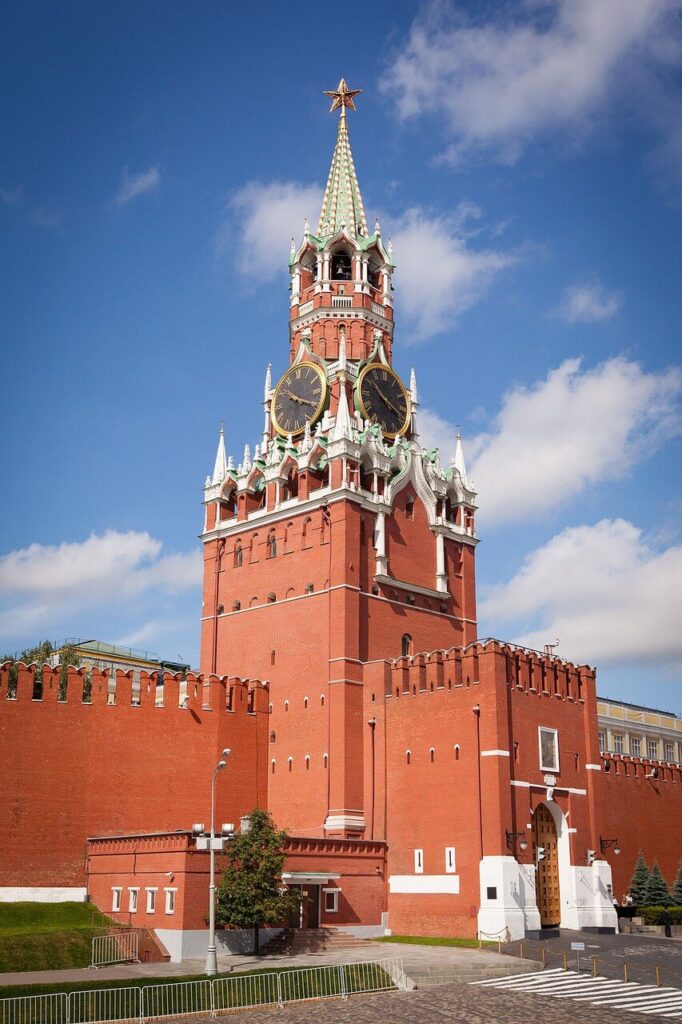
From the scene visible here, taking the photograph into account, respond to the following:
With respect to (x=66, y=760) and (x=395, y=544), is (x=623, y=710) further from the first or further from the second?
(x=66, y=760)

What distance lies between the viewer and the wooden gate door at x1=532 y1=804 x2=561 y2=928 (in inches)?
1929

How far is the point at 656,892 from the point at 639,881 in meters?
1.37

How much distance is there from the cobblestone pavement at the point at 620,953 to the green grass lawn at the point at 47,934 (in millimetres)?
15802

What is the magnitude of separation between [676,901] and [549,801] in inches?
432

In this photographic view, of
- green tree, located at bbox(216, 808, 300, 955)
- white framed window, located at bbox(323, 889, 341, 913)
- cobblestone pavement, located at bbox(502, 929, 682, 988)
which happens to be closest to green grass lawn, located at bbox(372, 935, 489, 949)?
cobblestone pavement, located at bbox(502, 929, 682, 988)

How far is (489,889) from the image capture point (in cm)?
4562

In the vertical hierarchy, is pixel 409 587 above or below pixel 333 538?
below

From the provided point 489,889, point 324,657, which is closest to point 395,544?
point 324,657

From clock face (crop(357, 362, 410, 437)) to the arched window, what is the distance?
711 cm

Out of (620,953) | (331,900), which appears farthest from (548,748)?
(331,900)

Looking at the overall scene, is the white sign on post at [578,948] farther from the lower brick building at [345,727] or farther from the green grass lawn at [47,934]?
the green grass lawn at [47,934]

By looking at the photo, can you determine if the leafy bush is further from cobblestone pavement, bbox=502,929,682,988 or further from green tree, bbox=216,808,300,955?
green tree, bbox=216,808,300,955

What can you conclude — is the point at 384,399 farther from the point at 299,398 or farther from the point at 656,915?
the point at 656,915

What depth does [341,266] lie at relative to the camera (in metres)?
69.2
